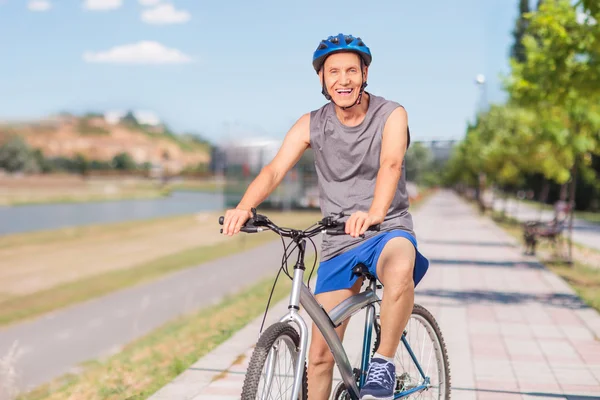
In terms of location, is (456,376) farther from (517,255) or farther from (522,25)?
(522,25)

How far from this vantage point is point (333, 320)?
334 cm

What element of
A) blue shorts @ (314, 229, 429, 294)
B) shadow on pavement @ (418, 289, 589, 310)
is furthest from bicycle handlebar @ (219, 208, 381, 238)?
shadow on pavement @ (418, 289, 589, 310)

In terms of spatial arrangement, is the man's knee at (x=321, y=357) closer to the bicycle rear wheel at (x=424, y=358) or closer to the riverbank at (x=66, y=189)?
the bicycle rear wheel at (x=424, y=358)

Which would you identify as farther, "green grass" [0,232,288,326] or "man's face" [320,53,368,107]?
"green grass" [0,232,288,326]

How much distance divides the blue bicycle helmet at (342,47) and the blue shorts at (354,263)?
2.31 ft

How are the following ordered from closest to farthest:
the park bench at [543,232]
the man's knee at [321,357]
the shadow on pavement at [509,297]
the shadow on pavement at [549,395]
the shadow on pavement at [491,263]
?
1. the man's knee at [321,357]
2. the shadow on pavement at [549,395]
3. the shadow on pavement at [509,297]
4. the shadow on pavement at [491,263]
5. the park bench at [543,232]

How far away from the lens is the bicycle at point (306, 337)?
9.58 feet

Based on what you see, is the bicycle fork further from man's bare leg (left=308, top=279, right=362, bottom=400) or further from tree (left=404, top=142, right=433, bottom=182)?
tree (left=404, top=142, right=433, bottom=182)

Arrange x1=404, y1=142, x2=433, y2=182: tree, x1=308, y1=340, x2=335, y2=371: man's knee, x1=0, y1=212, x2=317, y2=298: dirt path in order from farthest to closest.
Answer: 1. x1=0, y1=212, x2=317, y2=298: dirt path
2. x1=404, y1=142, x2=433, y2=182: tree
3. x1=308, y1=340, x2=335, y2=371: man's knee

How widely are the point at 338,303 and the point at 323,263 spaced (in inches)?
6.9

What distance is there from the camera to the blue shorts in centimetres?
340

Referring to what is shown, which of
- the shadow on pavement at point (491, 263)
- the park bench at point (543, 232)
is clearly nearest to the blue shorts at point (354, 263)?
the shadow on pavement at point (491, 263)

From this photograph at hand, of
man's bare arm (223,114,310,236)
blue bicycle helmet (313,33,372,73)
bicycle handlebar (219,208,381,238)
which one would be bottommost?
bicycle handlebar (219,208,381,238)

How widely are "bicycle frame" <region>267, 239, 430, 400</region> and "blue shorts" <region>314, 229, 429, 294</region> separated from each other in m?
0.09
